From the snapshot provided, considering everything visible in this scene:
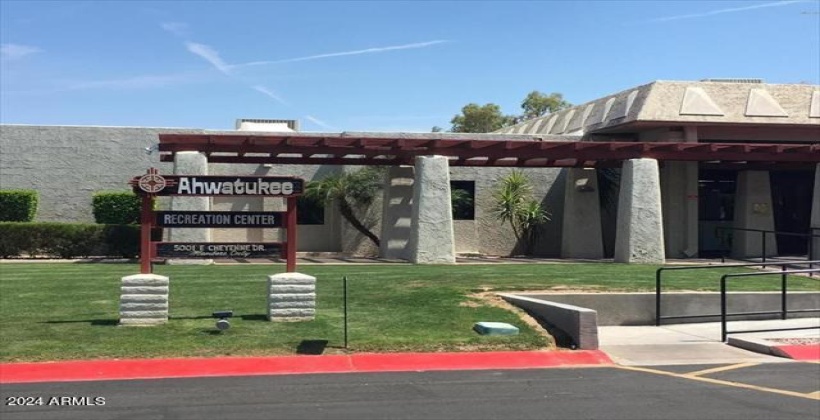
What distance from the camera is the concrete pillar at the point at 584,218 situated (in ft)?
87.9

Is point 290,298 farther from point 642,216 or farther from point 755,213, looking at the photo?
point 755,213

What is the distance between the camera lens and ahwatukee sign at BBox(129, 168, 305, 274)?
1195cm

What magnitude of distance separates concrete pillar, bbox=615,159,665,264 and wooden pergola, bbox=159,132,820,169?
481 millimetres

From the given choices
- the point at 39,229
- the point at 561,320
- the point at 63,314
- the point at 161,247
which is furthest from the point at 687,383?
the point at 39,229

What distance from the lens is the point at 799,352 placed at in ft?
37.3

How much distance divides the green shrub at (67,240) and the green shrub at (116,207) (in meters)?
2.00

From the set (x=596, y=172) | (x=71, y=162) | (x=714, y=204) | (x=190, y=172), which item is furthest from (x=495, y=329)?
(x=714, y=204)

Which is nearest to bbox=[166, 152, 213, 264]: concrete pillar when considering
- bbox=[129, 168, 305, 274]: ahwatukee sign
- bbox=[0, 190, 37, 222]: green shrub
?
bbox=[0, 190, 37, 222]: green shrub

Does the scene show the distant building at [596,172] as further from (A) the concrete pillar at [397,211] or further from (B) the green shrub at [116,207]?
(B) the green shrub at [116,207]

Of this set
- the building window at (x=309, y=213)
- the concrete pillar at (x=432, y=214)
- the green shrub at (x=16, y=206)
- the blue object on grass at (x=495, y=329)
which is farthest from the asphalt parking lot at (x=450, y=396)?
the building window at (x=309, y=213)

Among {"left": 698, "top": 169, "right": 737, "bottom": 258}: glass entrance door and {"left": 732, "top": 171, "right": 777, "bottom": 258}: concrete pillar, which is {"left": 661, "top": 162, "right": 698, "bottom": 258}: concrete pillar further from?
{"left": 698, "top": 169, "right": 737, "bottom": 258}: glass entrance door

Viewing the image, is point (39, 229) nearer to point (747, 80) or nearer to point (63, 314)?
point (63, 314)

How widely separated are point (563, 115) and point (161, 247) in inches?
962

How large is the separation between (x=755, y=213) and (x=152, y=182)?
23.4 meters
